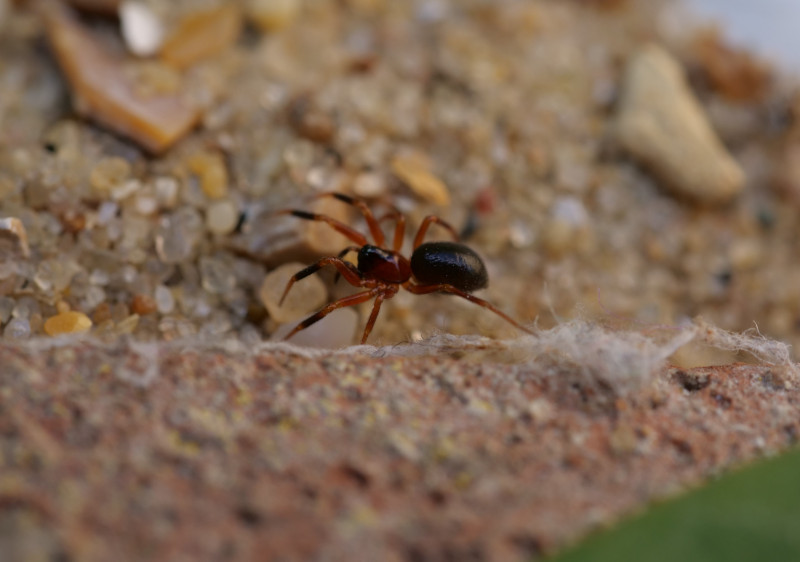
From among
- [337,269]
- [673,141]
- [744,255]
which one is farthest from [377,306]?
[744,255]

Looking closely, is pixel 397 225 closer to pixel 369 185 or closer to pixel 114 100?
pixel 369 185

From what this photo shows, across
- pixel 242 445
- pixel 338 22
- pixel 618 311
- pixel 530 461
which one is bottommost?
pixel 618 311

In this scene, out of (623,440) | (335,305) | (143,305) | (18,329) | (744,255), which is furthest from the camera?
(744,255)

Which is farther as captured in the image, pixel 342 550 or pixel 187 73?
pixel 187 73

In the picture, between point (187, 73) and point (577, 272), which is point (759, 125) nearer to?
point (577, 272)

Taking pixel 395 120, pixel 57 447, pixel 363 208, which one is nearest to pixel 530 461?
pixel 57 447

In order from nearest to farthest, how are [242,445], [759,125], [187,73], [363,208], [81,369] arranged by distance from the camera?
1. [242,445]
2. [81,369]
3. [363,208]
4. [187,73]
5. [759,125]
